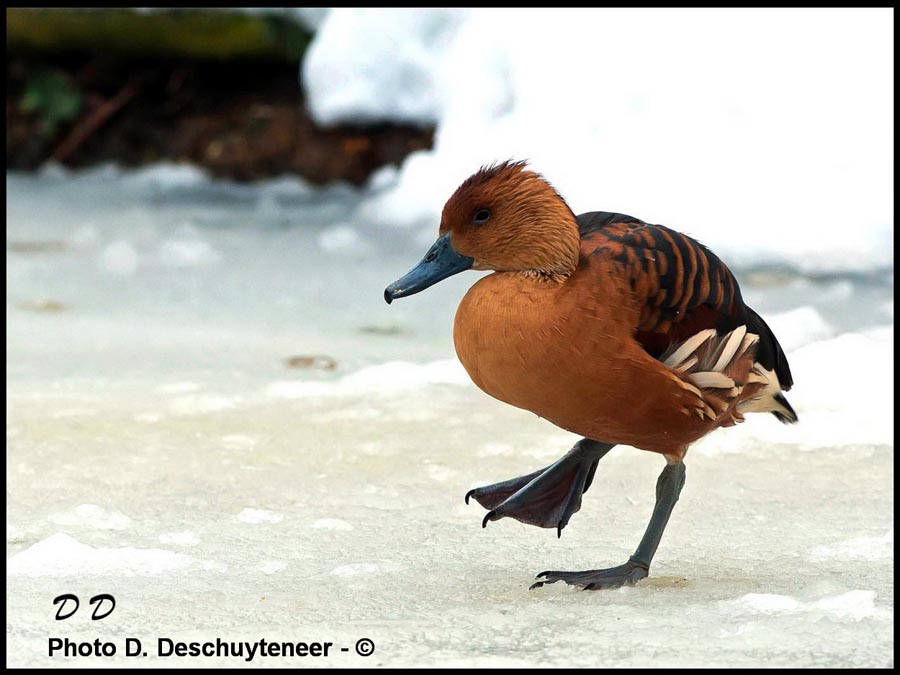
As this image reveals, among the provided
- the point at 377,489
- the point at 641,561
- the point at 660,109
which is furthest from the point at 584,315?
the point at 660,109

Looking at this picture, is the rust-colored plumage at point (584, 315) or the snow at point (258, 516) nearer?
the rust-colored plumage at point (584, 315)

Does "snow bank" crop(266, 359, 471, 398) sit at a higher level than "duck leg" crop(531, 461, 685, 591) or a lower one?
lower

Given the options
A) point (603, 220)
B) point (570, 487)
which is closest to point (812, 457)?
point (570, 487)

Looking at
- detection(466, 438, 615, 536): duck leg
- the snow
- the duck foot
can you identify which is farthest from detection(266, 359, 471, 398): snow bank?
the duck foot

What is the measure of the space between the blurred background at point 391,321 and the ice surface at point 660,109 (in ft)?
0.06

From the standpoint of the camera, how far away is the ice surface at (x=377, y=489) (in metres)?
2.40

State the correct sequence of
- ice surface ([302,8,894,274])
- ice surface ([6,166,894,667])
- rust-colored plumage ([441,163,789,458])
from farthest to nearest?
1. ice surface ([302,8,894,274])
2. rust-colored plumage ([441,163,789,458])
3. ice surface ([6,166,894,667])

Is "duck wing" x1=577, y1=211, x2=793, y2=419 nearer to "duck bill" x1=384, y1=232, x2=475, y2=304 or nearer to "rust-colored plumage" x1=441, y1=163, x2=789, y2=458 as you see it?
"rust-colored plumage" x1=441, y1=163, x2=789, y2=458

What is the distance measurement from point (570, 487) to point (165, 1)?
5062 mm

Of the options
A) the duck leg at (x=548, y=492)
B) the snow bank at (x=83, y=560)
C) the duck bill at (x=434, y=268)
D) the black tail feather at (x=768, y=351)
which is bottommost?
the snow bank at (x=83, y=560)

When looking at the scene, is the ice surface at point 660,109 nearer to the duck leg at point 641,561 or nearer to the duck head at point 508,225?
the duck leg at point 641,561

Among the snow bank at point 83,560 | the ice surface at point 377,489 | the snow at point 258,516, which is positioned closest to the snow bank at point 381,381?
the ice surface at point 377,489

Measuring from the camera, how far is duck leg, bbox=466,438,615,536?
292 cm

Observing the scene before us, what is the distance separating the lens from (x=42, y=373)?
4230 millimetres
